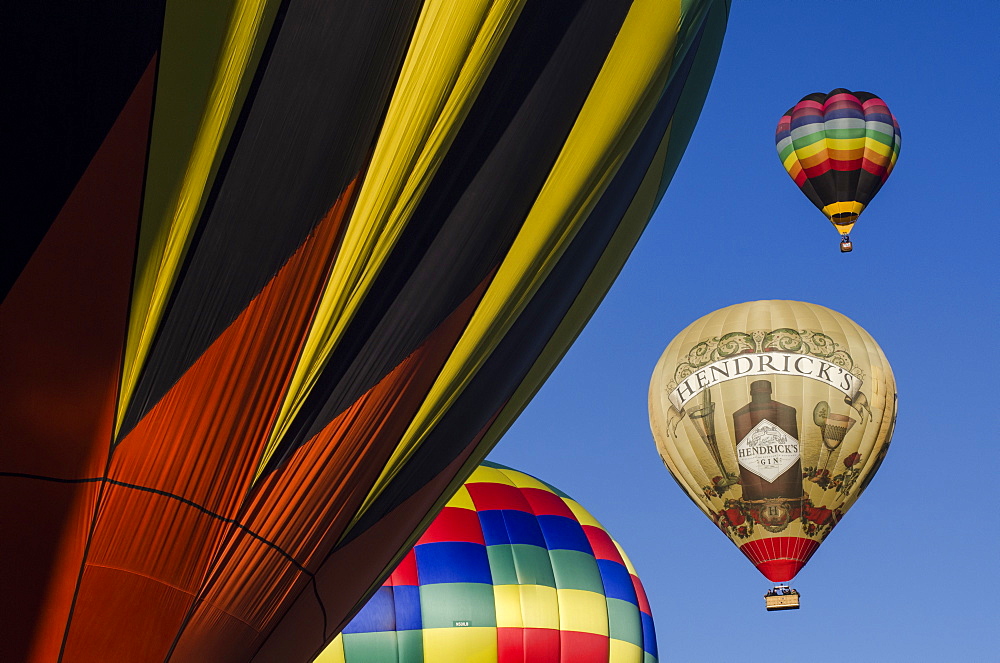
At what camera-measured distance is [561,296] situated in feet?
14.8

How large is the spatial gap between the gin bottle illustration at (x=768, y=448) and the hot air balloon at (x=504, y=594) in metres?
2.61

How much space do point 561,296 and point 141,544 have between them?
1.74 m

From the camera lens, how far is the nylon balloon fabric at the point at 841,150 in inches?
666

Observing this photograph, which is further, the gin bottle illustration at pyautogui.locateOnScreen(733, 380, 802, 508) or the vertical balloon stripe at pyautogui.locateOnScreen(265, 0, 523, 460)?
the gin bottle illustration at pyautogui.locateOnScreen(733, 380, 802, 508)

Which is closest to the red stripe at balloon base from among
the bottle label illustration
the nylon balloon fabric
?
the bottle label illustration

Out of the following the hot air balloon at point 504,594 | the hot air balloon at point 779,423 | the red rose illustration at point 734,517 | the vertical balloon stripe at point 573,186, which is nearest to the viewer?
the vertical balloon stripe at point 573,186

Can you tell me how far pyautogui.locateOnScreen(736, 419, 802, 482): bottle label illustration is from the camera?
47.8 feet

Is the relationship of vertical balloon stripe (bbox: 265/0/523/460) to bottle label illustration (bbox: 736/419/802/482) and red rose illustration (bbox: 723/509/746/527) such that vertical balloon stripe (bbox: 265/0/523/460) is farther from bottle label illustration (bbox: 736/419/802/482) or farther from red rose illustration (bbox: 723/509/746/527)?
red rose illustration (bbox: 723/509/746/527)

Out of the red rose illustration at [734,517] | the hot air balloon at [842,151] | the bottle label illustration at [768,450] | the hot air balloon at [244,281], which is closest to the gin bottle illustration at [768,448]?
the bottle label illustration at [768,450]

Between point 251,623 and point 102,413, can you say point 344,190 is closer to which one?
point 102,413

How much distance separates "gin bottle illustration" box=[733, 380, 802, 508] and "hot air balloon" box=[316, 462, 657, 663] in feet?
8.57

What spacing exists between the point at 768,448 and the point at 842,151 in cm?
437

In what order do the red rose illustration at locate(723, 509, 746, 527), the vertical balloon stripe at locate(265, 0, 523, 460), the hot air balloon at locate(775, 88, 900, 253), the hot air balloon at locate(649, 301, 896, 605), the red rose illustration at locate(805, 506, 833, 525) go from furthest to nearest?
the hot air balloon at locate(775, 88, 900, 253) < the red rose illustration at locate(723, 509, 746, 527) < the red rose illustration at locate(805, 506, 833, 525) < the hot air balloon at locate(649, 301, 896, 605) < the vertical balloon stripe at locate(265, 0, 523, 460)

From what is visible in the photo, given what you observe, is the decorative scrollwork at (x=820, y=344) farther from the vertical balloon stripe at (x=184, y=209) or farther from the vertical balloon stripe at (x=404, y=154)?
the vertical balloon stripe at (x=184, y=209)
